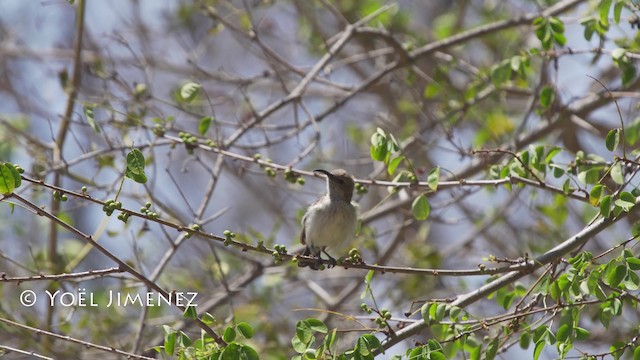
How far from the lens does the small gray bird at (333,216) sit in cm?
586

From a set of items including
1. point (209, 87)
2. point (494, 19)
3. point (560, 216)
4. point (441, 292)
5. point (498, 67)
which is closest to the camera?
point (498, 67)

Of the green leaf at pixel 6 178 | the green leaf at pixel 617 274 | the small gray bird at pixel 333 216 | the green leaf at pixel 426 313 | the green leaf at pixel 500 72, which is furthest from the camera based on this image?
the small gray bird at pixel 333 216

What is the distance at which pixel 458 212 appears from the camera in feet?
32.5

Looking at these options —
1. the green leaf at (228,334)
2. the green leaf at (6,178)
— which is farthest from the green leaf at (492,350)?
the green leaf at (6,178)

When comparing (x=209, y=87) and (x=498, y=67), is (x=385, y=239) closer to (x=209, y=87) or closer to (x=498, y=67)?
(x=209, y=87)

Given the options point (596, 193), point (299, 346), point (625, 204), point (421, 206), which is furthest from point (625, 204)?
point (299, 346)

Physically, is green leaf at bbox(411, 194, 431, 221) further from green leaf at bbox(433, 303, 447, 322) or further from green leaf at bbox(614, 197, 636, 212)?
green leaf at bbox(614, 197, 636, 212)

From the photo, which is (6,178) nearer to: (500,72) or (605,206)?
(605,206)

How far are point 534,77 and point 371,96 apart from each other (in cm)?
264

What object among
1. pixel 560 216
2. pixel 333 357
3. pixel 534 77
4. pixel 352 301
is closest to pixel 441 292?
pixel 352 301

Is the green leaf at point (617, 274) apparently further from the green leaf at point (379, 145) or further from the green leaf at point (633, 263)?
the green leaf at point (379, 145)

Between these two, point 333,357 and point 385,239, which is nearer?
point 333,357

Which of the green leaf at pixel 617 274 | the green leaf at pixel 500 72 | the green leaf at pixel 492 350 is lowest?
the green leaf at pixel 492 350

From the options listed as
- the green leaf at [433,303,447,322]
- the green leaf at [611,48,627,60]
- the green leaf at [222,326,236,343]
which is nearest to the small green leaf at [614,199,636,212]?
the green leaf at [433,303,447,322]
